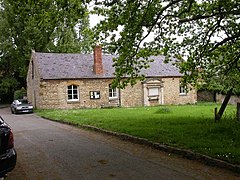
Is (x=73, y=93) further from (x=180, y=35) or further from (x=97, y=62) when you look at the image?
(x=180, y=35)

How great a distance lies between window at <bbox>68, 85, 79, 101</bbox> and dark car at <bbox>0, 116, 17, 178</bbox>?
27.4 metres

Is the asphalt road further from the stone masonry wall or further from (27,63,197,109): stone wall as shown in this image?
the stone masonry wall

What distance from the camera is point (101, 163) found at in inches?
320

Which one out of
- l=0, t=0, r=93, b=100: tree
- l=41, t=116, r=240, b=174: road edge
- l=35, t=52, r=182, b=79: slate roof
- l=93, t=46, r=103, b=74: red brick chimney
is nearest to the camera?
l=41, t=116, r=240, b=174: road edge

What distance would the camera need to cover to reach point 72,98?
3328 centimetres

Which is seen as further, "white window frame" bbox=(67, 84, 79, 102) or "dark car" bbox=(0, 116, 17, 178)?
"white window frame" bbox=(67, 84, 79, 102)

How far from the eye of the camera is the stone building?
32.4 metres

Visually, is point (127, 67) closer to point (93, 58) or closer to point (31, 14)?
point (31, 14)

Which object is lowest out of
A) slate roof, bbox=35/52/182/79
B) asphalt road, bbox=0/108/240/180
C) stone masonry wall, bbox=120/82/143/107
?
asphalt road, bbox=0/108/240/180

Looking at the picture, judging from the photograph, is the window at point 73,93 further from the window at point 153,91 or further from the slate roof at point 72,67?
the window at point 153,91

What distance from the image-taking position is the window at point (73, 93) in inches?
1305

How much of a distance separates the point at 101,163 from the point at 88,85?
26.0m

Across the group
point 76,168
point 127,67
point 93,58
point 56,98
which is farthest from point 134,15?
point 93,58

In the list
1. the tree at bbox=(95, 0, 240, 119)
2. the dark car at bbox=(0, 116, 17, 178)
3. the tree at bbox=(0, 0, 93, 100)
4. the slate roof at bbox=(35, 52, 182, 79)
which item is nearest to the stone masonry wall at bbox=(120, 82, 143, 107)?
the slate roof at bbox=(35, 52, 182, 79)
